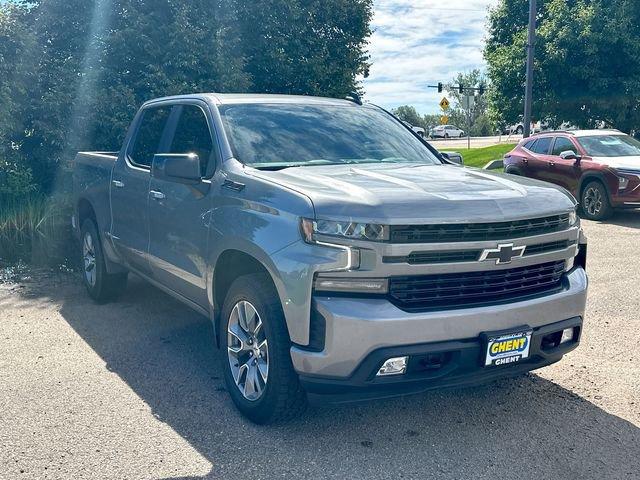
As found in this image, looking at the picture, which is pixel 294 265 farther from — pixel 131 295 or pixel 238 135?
pixel 131 295

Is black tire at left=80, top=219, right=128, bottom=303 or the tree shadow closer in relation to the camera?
the tree shadow

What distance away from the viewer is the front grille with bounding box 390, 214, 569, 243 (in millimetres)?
3422

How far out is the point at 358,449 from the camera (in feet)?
12.1

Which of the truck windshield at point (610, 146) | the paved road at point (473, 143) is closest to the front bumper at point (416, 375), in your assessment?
the truck windshield at point (610, 146)

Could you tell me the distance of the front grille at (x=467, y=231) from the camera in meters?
3.42

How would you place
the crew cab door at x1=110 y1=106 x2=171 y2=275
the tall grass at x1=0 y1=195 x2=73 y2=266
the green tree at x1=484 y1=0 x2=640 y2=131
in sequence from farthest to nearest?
1. the green tree at x1=484 y1=0 x2=640 y2=131
2. the tall grass at x1=0 y1=195 x2=73 y2=266
3. the crew cab door at x1=110 y1=106 x2=171 y2=275

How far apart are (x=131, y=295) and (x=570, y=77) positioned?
18795 millimetres

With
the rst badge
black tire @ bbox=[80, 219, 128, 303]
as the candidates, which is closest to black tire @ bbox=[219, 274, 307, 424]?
the rst badge

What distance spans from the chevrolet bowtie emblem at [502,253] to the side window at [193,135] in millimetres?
1960

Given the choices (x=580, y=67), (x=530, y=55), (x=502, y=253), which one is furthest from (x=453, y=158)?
(x=580, y=67)

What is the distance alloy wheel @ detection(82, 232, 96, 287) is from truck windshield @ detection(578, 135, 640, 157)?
900 cm

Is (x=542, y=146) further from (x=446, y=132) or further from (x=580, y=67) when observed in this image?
(x=446, y=132)

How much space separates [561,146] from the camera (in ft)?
42.5

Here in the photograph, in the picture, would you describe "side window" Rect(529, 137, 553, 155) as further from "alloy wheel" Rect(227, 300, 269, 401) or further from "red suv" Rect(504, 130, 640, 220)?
"alloy wheel" Rect(227, 300, 269, 401)
